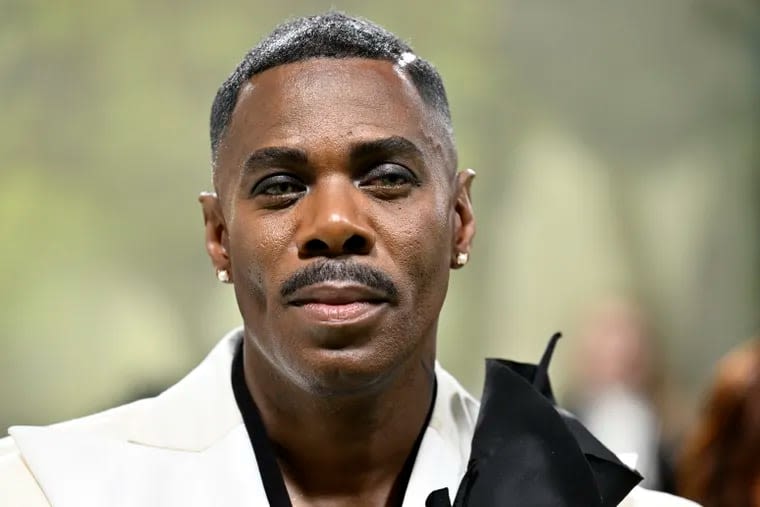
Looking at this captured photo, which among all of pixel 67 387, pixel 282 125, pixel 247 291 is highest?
pixel 282 125

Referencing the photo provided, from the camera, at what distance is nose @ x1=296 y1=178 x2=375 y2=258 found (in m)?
1.54

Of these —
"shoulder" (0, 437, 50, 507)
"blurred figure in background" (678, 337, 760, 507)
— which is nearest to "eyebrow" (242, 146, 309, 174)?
"shoulder" (0, 437, 50, 507)

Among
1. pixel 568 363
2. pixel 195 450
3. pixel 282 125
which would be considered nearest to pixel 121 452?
pixel 195 450

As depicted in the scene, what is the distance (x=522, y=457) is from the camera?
1.64m

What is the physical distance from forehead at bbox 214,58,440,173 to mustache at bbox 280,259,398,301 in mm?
158

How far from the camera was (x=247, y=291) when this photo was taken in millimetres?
1640

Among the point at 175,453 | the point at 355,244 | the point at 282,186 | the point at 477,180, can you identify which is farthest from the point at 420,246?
the point at 477,180

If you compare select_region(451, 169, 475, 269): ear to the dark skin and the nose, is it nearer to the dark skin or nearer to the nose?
the dark skin

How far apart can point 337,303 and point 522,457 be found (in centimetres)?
34

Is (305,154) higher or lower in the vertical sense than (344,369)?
higher

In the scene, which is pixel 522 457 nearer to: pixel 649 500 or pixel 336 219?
pixel 649 500

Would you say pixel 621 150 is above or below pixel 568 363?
above

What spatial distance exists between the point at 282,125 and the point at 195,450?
17.8 inches

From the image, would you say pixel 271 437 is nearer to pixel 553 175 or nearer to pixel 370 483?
pixel 370 483
